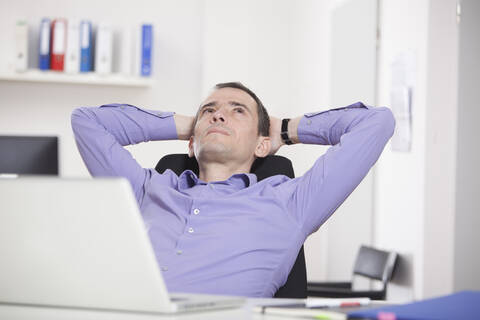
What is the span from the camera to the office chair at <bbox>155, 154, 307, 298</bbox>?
75.4 inches

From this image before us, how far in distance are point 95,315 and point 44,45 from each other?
419 cm

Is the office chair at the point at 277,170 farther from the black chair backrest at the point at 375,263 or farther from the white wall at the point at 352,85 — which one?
the white wall at the point at 352,85

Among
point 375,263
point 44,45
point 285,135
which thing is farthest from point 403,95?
point 44,45

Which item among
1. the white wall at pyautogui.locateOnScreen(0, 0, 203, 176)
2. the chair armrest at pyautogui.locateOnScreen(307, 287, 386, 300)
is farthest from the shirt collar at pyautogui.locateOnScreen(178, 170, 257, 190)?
the white wall at pyautogui.locateOnScreen(0, 0, 203, 176)

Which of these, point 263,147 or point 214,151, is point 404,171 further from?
point 214,151

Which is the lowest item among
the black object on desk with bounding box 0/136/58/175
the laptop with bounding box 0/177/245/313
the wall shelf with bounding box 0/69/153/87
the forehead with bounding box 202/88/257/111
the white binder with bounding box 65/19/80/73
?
the laptop with bounding box 0/177/245/313

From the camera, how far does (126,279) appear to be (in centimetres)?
100

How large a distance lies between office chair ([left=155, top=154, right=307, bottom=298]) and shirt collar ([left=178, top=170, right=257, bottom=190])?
11 centimetres

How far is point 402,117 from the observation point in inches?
143

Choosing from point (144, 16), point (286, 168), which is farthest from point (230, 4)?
point (286, 168)

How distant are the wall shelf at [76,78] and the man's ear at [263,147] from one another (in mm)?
2896

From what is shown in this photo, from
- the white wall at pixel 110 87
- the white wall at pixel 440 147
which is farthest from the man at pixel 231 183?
the white wall at pixel 110 87

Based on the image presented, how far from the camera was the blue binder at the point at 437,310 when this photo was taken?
962 mm

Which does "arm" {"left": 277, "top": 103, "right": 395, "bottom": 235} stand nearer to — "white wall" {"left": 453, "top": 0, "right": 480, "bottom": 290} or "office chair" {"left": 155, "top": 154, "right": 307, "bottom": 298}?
"office chair" {"left": 155, "top": 154, "right": 307, "bottom": 298}
